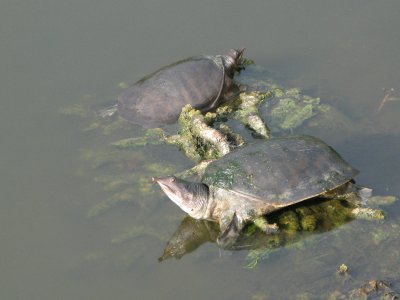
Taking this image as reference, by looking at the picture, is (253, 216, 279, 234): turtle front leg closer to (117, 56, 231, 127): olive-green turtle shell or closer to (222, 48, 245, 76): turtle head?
(117, 56, 231, 127): olive-green turtle shell

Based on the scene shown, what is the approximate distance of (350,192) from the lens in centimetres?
433

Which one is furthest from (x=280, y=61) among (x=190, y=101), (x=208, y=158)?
(x=208, y=158)

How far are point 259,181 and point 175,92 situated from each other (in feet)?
6.00

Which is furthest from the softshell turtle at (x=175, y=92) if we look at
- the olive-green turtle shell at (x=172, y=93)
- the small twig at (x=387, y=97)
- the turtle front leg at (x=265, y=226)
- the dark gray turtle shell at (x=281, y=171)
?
the turtle front leg at (x=265, y=226)

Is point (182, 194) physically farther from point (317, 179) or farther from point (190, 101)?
point (190, 101)

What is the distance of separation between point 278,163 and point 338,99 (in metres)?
2.14

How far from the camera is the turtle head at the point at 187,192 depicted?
4.06 m

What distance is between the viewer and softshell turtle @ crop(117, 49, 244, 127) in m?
5.47

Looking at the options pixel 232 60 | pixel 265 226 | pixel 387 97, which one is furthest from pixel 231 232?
pixel 387 97

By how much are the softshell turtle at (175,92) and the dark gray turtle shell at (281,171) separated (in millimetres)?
1398

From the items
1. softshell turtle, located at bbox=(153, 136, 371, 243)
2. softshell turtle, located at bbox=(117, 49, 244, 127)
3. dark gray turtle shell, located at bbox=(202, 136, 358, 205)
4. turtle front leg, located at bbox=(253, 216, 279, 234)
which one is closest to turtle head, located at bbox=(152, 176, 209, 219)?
softshell turtle, located at bbox=(153, 136, 371, 243)

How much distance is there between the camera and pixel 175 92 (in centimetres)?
552

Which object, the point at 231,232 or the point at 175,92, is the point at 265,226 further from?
the point at 175,92

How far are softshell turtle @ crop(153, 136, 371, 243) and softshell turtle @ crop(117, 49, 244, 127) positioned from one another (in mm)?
1401
